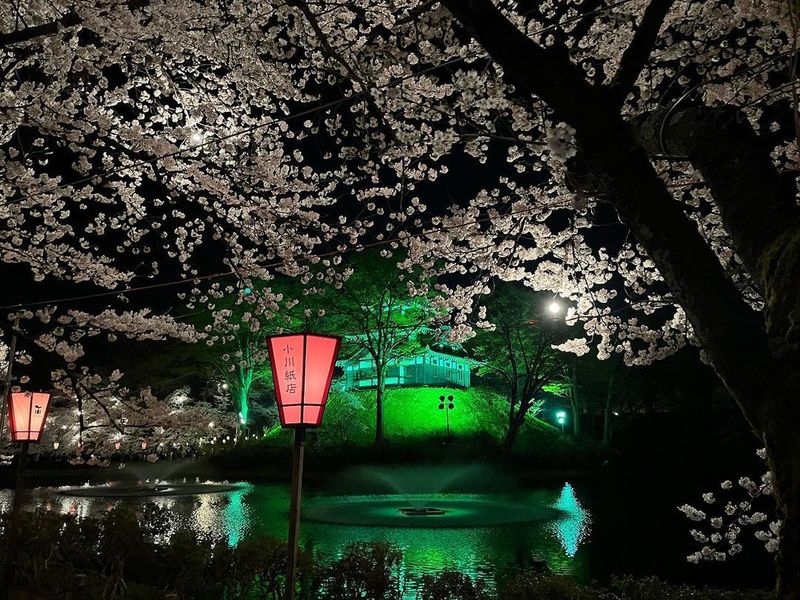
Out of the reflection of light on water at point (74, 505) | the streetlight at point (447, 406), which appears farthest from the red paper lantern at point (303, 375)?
the streetlight at point (447, 406)

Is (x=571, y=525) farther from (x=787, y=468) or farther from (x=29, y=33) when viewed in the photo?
(x=29, y=33)

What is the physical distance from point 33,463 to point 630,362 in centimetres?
3472

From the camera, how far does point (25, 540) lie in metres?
7.29

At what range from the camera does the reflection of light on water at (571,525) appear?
39.6 ft

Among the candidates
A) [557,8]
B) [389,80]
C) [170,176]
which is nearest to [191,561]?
[170,176]

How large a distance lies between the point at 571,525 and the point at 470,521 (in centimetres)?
246

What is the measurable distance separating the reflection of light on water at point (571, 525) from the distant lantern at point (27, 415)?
9149 millimetres

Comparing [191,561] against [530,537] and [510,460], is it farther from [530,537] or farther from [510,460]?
[510,460]

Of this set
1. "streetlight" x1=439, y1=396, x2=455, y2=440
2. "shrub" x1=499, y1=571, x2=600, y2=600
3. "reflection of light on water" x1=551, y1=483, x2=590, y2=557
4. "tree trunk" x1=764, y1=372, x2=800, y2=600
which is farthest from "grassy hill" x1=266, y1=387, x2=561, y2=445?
"tree trunk" x1=764, y1=372, x2=800, y2=600

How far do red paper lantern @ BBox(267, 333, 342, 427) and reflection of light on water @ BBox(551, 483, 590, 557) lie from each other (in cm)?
853

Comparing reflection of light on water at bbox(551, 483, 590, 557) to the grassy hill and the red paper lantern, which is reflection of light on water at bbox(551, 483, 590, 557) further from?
the grassy hill

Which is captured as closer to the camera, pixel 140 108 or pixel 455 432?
pixel 140 108

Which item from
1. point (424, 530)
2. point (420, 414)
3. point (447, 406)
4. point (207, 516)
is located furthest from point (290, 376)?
point (420, 414)

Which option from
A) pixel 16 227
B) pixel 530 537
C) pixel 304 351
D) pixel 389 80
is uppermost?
pixel 389 80
